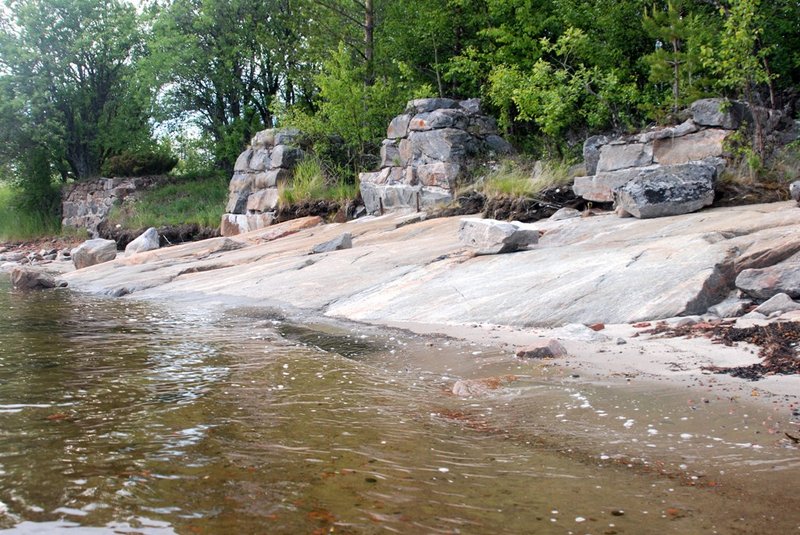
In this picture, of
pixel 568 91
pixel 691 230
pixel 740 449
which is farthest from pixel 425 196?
pixel 740 449

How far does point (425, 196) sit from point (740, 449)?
546 inches

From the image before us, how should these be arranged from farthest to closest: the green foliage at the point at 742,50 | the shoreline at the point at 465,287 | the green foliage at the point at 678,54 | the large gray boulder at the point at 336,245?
the green foliage at the point at 678,54 → the large gray boulder at the point at 336,245 → the green foliage at the point at 742,50 → the shoreline at the point at 465,287

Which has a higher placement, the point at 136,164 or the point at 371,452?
the point at 136,164

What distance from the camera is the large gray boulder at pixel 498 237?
10102 mm

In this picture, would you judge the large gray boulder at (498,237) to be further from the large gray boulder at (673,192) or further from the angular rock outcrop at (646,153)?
the angular rock outcrop at (646,153)

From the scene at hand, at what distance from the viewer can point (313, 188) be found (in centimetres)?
2069

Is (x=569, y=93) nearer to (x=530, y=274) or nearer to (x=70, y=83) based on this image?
(x=530, y=274)

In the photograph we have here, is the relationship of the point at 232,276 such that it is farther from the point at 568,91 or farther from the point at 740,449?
the point at 740,449

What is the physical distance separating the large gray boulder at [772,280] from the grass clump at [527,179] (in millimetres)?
6854

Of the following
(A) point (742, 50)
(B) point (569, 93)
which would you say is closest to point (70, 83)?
(B) point (569, 93)

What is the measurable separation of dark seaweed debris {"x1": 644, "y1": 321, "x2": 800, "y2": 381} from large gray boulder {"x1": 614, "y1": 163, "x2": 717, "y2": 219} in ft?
14.4

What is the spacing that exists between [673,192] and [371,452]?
8172 mm

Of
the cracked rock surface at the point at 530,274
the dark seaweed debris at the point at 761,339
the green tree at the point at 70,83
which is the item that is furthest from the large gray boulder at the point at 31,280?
the green tree at the point at 70,83

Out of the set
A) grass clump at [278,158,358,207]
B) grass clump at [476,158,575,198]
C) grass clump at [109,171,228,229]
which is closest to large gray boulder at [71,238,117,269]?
grass clump at [278,158,358,207]
